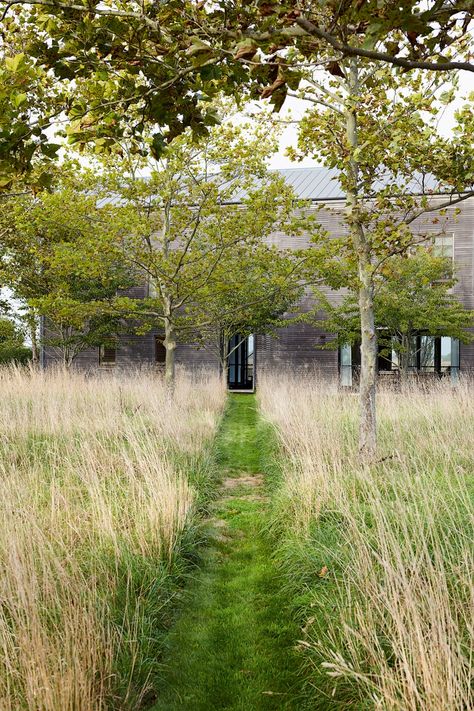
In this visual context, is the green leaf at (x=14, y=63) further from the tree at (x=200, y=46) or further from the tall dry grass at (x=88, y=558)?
the tall dry grass at (x=88, y=558)

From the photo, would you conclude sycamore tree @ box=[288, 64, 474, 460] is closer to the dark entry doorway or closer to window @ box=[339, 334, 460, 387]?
window @ box=[339, 334, 460, 387]

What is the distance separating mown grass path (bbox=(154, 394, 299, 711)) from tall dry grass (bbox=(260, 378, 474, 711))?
0.68 feet

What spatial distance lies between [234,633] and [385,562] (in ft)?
5.35

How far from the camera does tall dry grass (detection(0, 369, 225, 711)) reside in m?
2.79

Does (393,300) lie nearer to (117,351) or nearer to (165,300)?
(165,300)

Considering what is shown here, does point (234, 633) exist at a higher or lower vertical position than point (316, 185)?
lower

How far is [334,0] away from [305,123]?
5432mm

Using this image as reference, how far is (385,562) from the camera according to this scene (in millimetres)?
3006

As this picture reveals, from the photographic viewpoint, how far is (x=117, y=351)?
2462 cm

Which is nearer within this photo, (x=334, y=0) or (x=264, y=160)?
(x=334, y=0)

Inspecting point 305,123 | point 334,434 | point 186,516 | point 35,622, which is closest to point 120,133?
point 35,622

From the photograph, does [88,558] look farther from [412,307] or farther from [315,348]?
[315,348]

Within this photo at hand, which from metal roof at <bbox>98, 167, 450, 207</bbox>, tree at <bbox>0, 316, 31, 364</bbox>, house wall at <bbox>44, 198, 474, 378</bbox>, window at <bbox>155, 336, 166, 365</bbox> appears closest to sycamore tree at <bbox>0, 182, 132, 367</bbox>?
house wall at <bbox>44, 198, 474, 378</bbox>

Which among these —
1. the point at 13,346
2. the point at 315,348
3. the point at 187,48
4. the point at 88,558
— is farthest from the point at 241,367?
the point at 187,48
